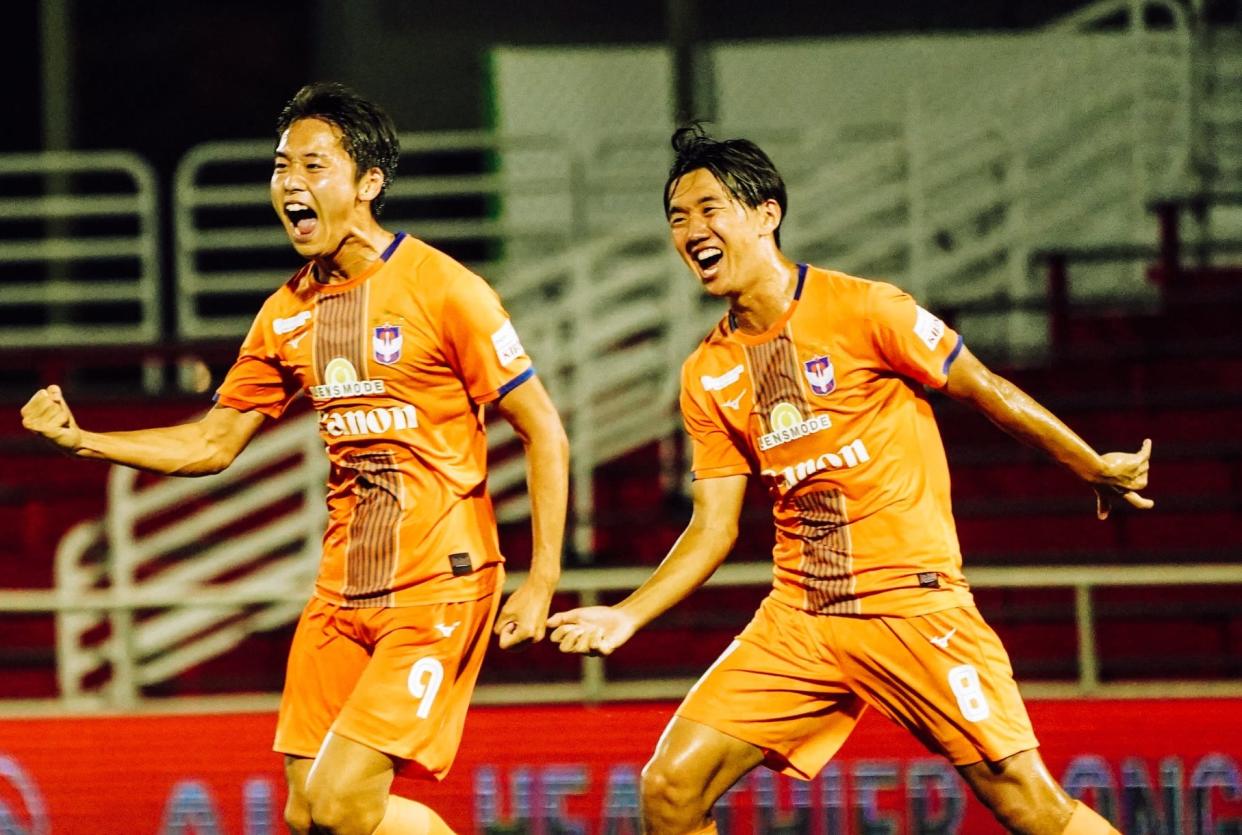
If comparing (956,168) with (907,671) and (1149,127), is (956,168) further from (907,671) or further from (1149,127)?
(907,671)

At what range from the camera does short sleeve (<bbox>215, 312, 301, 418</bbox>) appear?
210 inches

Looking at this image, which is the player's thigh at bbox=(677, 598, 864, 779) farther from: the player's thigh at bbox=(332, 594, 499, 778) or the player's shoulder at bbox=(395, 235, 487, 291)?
the player's shoulder at bbox=(395, 235, 487, 291)

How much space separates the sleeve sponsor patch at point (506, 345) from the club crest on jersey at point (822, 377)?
713 millimetres

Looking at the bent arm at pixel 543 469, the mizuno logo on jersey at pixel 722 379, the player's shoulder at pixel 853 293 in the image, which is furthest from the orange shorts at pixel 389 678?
the player's shoulder at pixel 853 293

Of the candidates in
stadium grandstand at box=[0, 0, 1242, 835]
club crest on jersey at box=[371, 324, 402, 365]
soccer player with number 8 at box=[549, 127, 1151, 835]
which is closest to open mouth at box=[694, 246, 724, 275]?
soccer player with number 8 at box=[549, 127, 1151, 835]

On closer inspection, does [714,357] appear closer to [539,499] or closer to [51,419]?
[539,499]

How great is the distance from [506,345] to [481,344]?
0.21ft

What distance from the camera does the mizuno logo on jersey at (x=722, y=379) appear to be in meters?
5.17

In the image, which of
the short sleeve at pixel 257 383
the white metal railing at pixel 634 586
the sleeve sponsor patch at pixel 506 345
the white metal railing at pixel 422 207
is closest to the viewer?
the sleeve sponsor patch at pixel 506 345

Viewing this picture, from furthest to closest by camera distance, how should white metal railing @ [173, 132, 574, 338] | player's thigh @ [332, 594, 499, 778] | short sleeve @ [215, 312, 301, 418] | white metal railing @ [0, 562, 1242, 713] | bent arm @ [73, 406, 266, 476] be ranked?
white metal railing @ [173, 132, 574, 338]
white metal railing @ [0, 562, 1242, 713]
short sleeve @ [215, 312, 301, 418]
bent arm @ [73, 406, 266, 476]
player's thigh @ [332, 594, 499, 778]

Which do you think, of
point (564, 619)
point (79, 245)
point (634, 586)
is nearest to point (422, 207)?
point (79, 245)

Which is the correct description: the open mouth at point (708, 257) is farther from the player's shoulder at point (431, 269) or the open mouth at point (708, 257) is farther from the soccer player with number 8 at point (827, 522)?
the player's shoulder at point (431, 269)

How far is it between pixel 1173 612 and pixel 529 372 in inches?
192

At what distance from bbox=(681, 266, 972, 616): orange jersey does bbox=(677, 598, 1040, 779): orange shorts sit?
0.06 m
